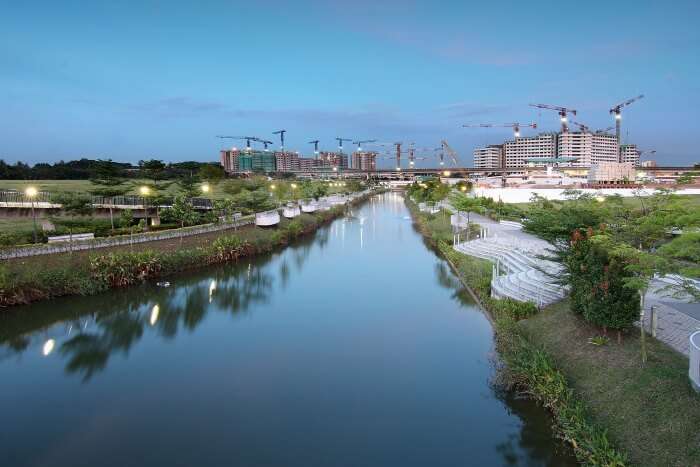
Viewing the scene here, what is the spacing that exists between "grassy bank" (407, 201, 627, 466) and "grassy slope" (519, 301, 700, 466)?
24 centimetres

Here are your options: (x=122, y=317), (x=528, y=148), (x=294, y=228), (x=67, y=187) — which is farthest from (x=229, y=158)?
(x=122, y=317)

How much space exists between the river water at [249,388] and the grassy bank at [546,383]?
466mm

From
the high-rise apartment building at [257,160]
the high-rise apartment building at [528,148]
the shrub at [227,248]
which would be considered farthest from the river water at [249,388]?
the high-rise apartment building at [257,160]

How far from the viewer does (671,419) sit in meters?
7.12

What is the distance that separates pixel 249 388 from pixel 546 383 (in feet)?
22.6

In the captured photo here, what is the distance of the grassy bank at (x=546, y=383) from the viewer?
24.2 feet

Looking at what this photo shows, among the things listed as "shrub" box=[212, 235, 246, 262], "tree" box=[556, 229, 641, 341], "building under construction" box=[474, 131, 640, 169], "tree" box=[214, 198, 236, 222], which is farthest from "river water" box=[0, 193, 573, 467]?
"building under construction" box=[474, 131, 640, 169]

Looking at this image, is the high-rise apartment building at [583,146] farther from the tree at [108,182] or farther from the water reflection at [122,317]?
the water reflection at [122,317]

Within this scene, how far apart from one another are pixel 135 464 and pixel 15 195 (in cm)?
2833

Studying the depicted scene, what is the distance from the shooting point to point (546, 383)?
31.1ft

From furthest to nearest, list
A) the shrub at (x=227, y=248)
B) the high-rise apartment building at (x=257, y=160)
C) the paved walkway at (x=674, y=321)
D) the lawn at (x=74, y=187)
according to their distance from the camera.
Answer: the high-rise apartment building at (x=257, y=160)
the lawn at (x=74, y=187)
the shrub at (x=227, y=248)
the paved walkway at (x=674, y=321)

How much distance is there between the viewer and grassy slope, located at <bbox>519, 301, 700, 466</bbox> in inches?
266

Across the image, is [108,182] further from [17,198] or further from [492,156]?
[492,156]

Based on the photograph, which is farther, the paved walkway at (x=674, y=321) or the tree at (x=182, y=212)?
the tree at (x=182, y=212)
